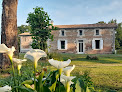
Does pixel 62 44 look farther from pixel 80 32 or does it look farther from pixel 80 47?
pixel 80 32

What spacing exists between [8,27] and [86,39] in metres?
17.0

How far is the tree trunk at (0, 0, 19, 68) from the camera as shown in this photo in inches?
212

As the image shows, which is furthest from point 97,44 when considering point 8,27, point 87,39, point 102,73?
point 8,27

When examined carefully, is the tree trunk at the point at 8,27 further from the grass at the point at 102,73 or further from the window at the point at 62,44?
the window at the point at 62,44

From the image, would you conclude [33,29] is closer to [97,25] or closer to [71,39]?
[71,39]

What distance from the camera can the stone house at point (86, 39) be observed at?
66.9 feet

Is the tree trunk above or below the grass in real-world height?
above

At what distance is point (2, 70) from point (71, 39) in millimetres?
16960

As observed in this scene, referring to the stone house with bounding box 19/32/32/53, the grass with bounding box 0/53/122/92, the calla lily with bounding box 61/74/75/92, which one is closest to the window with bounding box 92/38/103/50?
the stone house with bounding box 19/32/32/53

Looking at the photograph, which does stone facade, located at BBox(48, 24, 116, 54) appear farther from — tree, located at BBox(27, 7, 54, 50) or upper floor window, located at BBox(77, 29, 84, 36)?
tree, located at BBox(27, 7, 54, 50)

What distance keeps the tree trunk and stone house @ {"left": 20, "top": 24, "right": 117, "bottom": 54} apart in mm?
15405

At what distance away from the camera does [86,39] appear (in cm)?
2108

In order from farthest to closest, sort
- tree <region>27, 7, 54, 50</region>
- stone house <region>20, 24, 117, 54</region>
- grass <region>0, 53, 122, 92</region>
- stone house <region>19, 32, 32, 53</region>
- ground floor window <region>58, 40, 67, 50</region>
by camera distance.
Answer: stone house <region>19, 32, 32, 53</region> → ground floor window <region>58, 40, 67, 50</region> → stone house <region>20, 24, 117, 54</region> → tree <region>27, 7, 54, 50</region> → grass <region>0, 53, 122, 92</region>

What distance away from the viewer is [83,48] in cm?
2108
